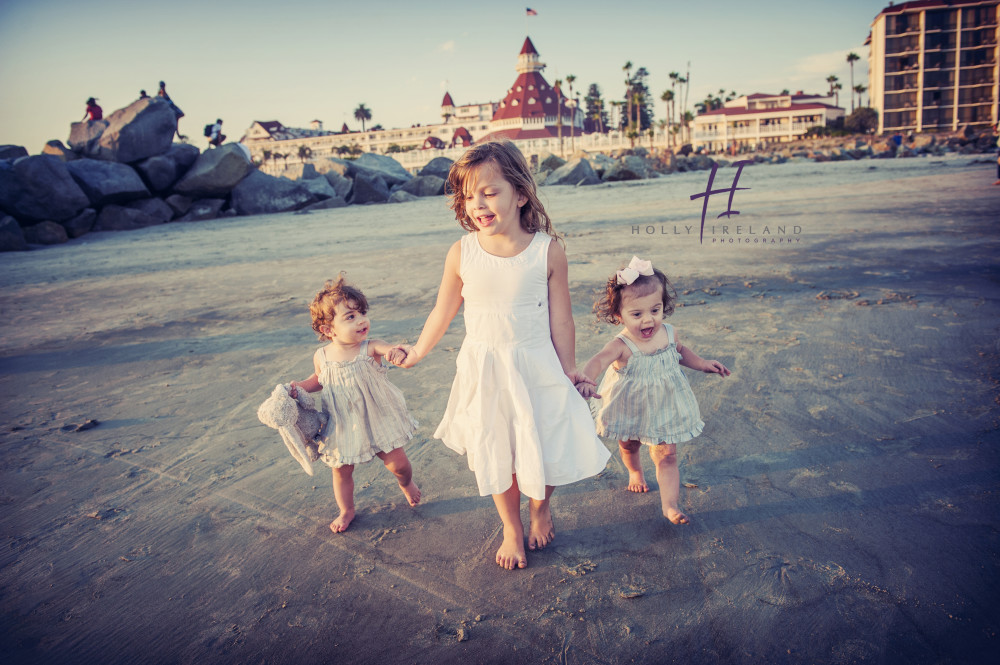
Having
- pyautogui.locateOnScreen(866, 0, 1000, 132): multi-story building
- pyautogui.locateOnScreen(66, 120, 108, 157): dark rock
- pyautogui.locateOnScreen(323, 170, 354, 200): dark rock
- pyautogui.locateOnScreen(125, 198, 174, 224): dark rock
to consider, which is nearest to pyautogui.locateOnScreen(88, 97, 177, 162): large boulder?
pyautogui.locateOnScreen(66, 120, 108, 157): dark rock

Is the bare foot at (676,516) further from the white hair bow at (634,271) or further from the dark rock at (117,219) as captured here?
the dark rock at (117,219)

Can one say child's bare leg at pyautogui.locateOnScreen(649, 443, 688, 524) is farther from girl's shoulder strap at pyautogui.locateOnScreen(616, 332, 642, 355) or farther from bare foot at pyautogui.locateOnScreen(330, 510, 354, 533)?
bare foot at pyautogui.locateOnScreen(330, 510, 354, 533)

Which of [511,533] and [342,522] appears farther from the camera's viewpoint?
[342,522]

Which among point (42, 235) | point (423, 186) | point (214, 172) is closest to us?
point (42, 235)

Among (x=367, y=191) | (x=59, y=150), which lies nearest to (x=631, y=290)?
(x=367, y=191)

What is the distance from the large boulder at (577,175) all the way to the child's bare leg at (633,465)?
71.2 feet

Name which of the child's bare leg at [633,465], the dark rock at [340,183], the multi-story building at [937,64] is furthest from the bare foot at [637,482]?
the multi-story building at [937,64]

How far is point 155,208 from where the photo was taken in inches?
723

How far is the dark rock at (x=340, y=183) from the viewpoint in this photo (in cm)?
2220

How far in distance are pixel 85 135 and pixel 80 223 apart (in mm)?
4554

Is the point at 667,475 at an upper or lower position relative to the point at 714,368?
lower

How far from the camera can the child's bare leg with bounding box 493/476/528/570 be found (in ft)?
6.63

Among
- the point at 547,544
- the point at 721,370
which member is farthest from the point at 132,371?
the point at 721,370

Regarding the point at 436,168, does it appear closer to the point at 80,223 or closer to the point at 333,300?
the point at 80,223
